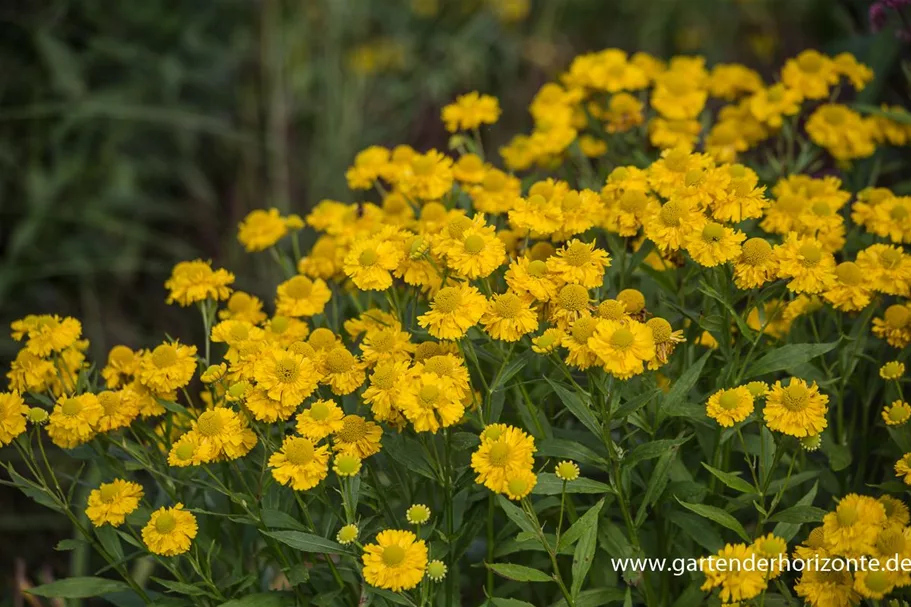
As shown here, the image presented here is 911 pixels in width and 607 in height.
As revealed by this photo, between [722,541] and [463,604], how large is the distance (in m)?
0.58

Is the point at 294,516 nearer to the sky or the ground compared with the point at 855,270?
nearer to the ground

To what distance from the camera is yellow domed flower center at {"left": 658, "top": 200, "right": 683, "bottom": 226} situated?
1.25 metres

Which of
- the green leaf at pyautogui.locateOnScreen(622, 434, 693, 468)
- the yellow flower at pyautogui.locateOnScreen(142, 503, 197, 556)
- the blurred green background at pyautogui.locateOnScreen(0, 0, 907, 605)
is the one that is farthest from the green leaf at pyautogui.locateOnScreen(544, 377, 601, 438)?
the blurred green background at pyautogui.locateOnScreen(0, 0, 907, 605)

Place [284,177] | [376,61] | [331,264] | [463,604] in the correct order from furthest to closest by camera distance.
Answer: [376,61] → [284,177] → [463,604] → [331,264]

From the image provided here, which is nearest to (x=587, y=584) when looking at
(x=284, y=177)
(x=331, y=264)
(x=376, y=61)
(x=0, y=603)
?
(x=331, y=264)

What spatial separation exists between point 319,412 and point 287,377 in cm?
6

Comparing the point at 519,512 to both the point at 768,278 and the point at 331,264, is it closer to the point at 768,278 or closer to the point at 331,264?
the point at 768,278

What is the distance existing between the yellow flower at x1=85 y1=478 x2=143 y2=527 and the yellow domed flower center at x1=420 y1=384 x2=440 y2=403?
1.33 ft

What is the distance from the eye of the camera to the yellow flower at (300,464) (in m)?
1.13

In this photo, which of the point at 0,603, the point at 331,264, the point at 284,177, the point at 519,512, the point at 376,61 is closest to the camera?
the point at 519,512

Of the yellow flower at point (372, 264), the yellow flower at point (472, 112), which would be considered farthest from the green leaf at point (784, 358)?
the yellow flower at point (472, 112)

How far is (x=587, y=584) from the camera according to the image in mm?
1381

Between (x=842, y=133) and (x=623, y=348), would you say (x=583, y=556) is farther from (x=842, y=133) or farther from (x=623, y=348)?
(x=842, y=133)

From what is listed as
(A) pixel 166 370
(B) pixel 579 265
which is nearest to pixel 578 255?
(B) pixel 579 265
